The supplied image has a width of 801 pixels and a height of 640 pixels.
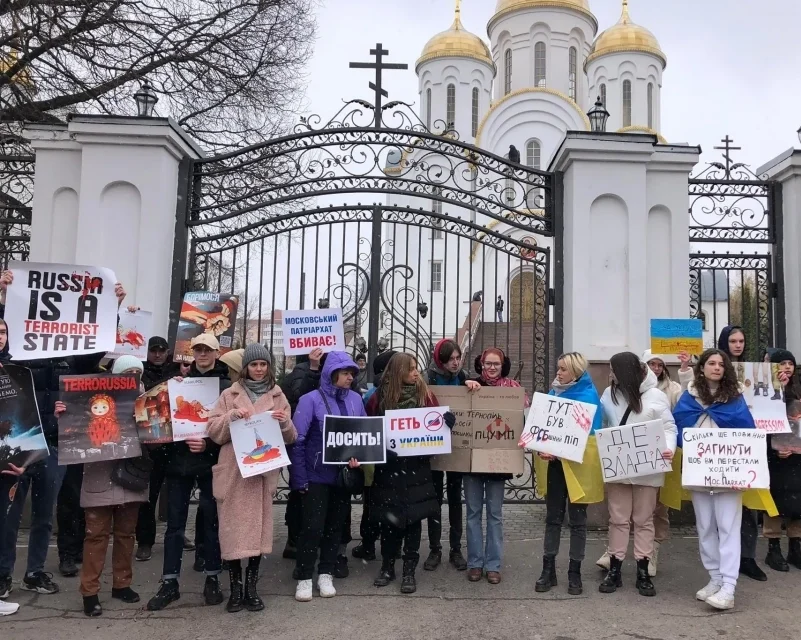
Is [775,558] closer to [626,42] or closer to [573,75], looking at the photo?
[573,75]

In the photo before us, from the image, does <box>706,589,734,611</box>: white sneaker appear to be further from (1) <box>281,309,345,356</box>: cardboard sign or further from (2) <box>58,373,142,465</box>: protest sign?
(2) <box>58,373,142,465</box>: protest sign

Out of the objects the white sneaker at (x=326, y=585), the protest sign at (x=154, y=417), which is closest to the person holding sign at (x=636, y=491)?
the white sneaker at (x=326, y=585)

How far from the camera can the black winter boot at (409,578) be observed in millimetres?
5237

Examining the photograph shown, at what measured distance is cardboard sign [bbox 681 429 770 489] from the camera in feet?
16.5

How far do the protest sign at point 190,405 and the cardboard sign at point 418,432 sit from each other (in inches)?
52.1

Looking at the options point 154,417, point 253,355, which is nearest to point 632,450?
point 253,355

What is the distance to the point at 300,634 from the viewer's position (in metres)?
4.48

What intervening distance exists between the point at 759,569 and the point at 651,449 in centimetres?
162

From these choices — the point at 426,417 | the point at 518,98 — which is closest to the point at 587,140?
the point at 426,417

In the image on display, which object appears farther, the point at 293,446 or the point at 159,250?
the point at 159,250

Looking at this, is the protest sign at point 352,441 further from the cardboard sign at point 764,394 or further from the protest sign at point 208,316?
the cardboard sign at point 764,394

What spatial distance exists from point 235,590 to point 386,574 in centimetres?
119

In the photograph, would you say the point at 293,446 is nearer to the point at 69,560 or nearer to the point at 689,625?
the point at 69,560

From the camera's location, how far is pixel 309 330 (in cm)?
632
